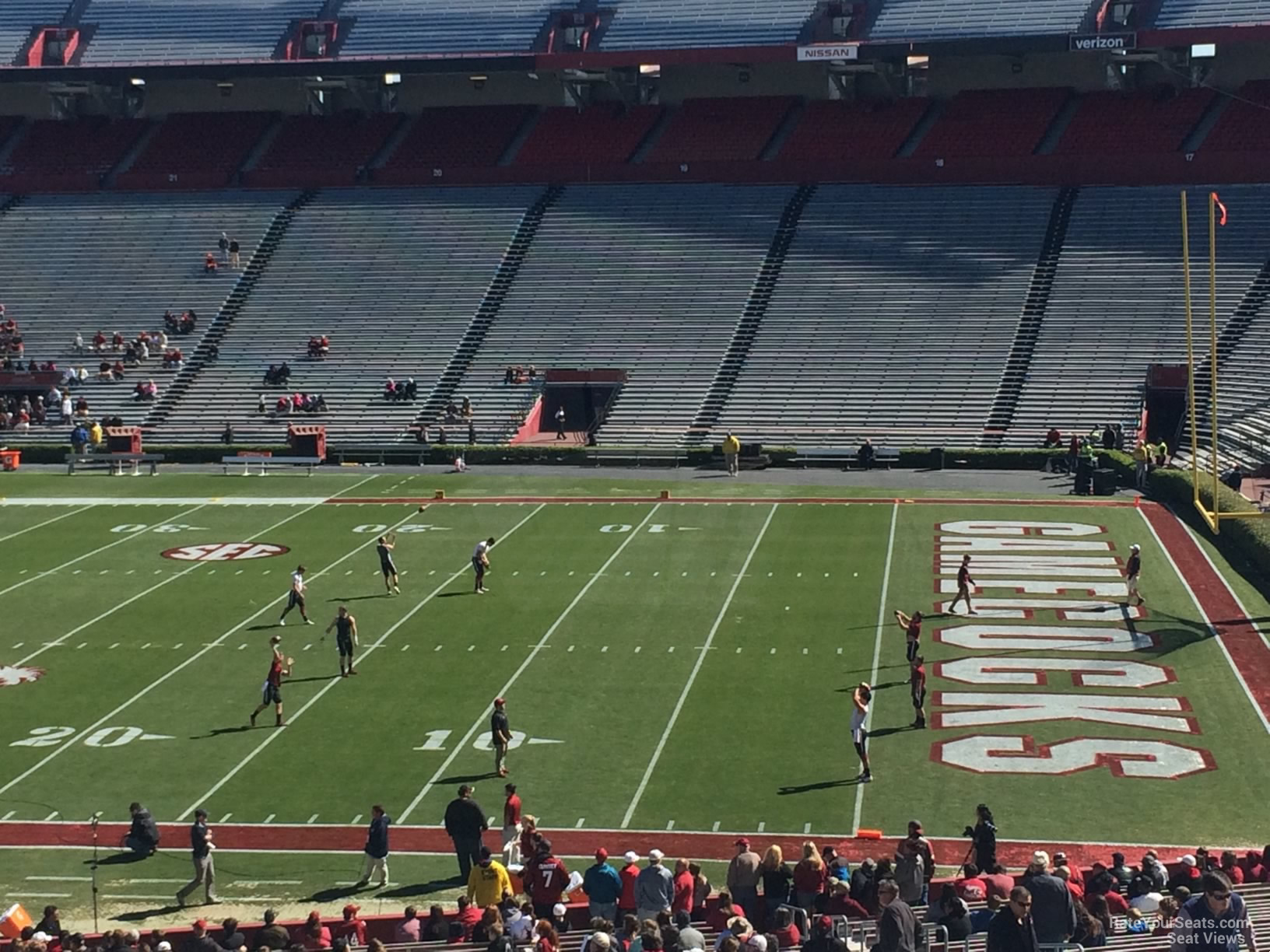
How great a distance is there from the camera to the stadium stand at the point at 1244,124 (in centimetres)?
6425

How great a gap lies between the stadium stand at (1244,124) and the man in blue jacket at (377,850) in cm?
4906

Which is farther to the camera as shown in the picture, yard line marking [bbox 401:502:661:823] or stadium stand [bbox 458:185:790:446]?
stadium stand [bbox 458:185:790:446]

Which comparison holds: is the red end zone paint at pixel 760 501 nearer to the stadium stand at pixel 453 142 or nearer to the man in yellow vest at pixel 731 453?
the man in yellow vest at pixel 731 453

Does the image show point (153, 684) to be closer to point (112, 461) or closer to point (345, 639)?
point (345, 639)

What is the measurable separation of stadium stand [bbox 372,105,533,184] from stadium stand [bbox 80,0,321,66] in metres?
6.03

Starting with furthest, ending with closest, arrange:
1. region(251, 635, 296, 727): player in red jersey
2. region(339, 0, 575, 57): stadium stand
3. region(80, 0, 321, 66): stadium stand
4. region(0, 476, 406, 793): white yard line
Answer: region(80, 0, 321, 66): stadium stand < region(339, 0, 575, 57): stadium stand < region(251, 635, 296, 727): player in red jersey < region(0, 476, 406, 793): white yard line

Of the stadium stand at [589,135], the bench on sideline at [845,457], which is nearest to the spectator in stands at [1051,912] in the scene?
the bench on sideline at [845,457]

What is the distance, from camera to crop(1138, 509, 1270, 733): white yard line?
95.5 feet

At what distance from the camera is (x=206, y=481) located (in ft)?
172

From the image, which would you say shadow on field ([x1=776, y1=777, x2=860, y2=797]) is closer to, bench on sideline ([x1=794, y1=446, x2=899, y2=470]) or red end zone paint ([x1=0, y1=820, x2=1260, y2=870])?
red end zone paint ([x1=0, y1=820, x2=1260, y2=870])

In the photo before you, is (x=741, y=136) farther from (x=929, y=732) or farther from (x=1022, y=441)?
(x=929, y=732)

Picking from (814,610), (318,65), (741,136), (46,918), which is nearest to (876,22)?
(741,136)

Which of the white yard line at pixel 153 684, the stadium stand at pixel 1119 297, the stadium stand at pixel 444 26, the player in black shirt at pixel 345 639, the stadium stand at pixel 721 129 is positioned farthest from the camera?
the stadium stand at pixel 444 26

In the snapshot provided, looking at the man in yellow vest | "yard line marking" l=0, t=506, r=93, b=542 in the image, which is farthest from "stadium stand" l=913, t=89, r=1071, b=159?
"yard line marking" l=0, t=506, r=93, b=542
